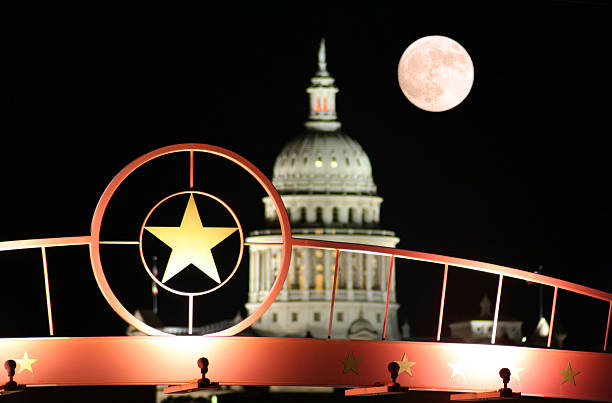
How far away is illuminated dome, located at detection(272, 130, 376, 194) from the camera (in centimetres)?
18562

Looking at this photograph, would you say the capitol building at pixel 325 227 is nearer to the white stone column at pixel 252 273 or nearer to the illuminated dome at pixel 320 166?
the illuminated dome at pixel 320 166

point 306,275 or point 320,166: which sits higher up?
point 320,166

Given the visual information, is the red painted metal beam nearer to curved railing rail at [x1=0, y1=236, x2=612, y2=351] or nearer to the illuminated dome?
curved railing rail at [x1=0, y1=236, x2=612, y2=351]

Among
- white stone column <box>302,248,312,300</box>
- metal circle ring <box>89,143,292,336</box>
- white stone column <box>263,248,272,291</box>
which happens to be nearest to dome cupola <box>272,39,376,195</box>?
white stone column <box>302,248,312,300</box>

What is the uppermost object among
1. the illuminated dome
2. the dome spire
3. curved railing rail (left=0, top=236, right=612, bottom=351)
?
the dome spire

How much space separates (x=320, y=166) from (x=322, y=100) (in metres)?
7.51

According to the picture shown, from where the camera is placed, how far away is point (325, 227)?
183000mm

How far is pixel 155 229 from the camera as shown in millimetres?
31969

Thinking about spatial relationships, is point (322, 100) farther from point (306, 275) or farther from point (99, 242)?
point (99, 242)

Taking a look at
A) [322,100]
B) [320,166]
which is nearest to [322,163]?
[320,166]

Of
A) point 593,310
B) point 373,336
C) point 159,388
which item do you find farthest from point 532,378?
point 373,336

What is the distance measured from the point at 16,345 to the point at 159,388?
101m

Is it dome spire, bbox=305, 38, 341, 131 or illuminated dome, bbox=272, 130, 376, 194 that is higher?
dome spire, bbox=305, 38, 341, 131

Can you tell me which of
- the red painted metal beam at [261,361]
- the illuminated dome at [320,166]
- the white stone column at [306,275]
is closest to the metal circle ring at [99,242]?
the red painted metal beam at [261,361]
